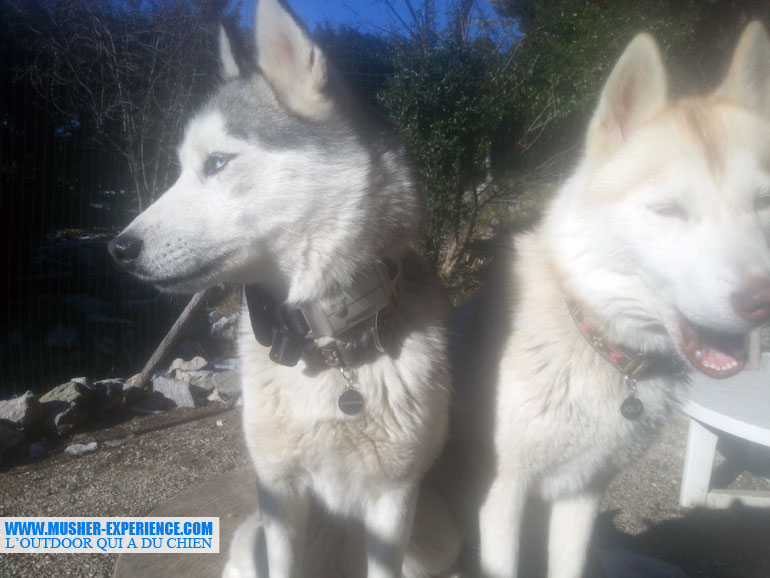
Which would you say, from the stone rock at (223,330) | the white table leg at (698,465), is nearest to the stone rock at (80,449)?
the stone rock at (223,330)

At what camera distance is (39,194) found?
3.71 m

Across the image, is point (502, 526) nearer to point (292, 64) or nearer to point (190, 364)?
point (292, 64)

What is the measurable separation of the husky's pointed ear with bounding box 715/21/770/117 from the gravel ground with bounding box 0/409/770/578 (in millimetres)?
1299

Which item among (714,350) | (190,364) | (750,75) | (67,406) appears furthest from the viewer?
(190,364)

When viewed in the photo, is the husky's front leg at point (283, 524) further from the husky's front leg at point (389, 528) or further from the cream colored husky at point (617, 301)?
the cream colored husky at point (617, 301)

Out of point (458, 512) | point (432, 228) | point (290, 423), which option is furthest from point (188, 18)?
point (458, 512)

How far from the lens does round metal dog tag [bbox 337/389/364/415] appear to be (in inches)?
44.8

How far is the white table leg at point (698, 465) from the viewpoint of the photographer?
2551 mm

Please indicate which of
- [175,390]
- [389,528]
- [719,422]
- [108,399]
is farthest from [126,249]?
[175,390]

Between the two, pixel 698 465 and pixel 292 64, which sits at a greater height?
pixel 292 64

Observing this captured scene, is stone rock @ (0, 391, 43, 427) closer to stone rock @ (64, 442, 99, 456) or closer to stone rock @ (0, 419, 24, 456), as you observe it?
stone rock @ (0, 419, 24, 456)

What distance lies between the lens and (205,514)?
185 cm

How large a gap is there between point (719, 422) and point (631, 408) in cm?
102

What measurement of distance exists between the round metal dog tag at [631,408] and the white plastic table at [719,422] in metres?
0.27
